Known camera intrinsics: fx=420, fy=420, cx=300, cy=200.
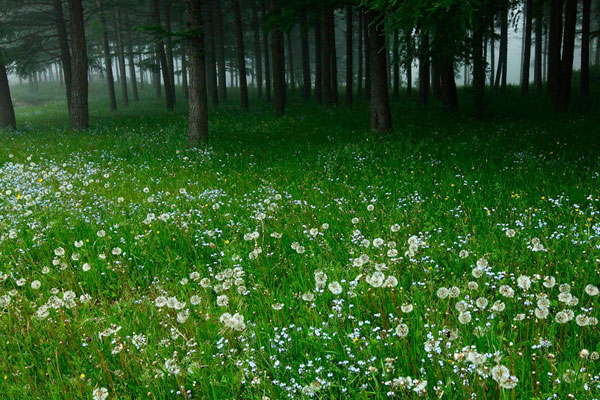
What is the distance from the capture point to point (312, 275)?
3.85 metres

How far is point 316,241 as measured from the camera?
15.2ft

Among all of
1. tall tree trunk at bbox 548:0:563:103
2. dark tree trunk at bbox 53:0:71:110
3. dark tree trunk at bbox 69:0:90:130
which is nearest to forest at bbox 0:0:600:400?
tall tree trunk at bbox 548:0:563:103

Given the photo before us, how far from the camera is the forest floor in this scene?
8.11 feet

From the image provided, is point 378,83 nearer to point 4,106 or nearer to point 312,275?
point 312,275

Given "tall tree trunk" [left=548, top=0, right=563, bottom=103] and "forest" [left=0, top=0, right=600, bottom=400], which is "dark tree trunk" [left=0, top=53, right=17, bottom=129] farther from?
"tall tree trunk" [left=548, top=0, right=563, bottom=103]

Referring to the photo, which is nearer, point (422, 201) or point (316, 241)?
point (316, 241)

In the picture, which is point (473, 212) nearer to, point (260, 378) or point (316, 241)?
point (316, 241)

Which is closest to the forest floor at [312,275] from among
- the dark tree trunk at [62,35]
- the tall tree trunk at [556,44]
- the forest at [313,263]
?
the forest at [313,263]

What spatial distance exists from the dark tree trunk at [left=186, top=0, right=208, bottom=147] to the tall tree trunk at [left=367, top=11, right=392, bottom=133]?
4.47 metres

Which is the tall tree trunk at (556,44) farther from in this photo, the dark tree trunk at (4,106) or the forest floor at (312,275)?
the dark tree trunk at (4,106)

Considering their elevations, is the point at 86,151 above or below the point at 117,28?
below

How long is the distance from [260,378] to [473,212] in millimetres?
3753

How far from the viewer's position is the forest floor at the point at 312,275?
2.47 meters

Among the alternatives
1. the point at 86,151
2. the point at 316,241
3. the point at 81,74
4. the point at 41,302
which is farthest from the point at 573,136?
the point at 81,74
